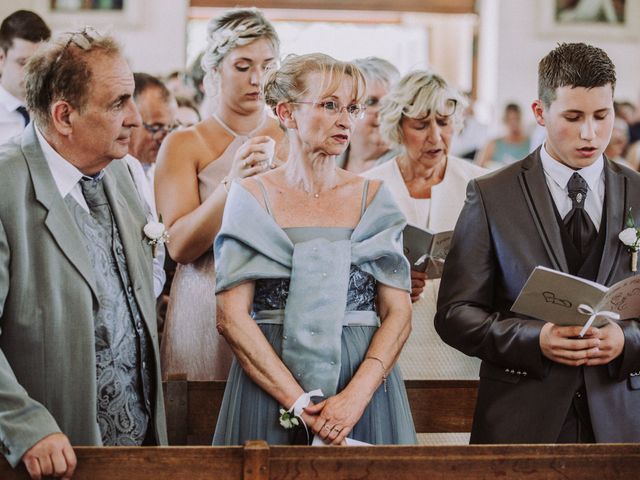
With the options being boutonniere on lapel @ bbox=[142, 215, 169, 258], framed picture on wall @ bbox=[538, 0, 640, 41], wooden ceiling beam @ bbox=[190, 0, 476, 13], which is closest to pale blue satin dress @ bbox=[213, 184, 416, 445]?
boutonniere on lapel @ bbox=[142, 215, 169, 258]

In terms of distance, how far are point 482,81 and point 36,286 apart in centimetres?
1172

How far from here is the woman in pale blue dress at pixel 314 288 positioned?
107 inches

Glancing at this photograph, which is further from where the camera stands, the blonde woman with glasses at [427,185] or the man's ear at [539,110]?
the blonde woman with glasses at [427,185]

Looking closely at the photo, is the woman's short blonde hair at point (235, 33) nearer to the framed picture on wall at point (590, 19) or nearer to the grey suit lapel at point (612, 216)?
the grey suit lapel at point (612, 216)

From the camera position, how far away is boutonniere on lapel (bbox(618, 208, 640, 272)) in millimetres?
2646

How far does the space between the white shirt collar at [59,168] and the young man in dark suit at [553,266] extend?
1.10 m

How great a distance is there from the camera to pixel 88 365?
2.44 metres

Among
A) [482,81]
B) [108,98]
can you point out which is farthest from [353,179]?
[482,81]

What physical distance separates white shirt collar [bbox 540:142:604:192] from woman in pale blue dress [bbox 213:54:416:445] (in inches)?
18.3

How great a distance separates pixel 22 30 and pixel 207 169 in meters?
1.34

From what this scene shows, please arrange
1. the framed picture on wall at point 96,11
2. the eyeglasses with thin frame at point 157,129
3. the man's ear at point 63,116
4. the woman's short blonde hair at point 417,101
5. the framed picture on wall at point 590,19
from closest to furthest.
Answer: the man's ear at point 63,116, the woman's short blonde hair at point 417,101, the eyeglasses with thin frame at point 157,129, the framed picture on wall at point 96,11, the framed picture on wall at point 590,19

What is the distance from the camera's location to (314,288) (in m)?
2.73

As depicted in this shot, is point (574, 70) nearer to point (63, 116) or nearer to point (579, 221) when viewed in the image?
point (579, 221)

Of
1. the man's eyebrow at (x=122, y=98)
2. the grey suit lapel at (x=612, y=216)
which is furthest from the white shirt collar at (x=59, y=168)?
the grey suit lapel at (x=612, y=216)
